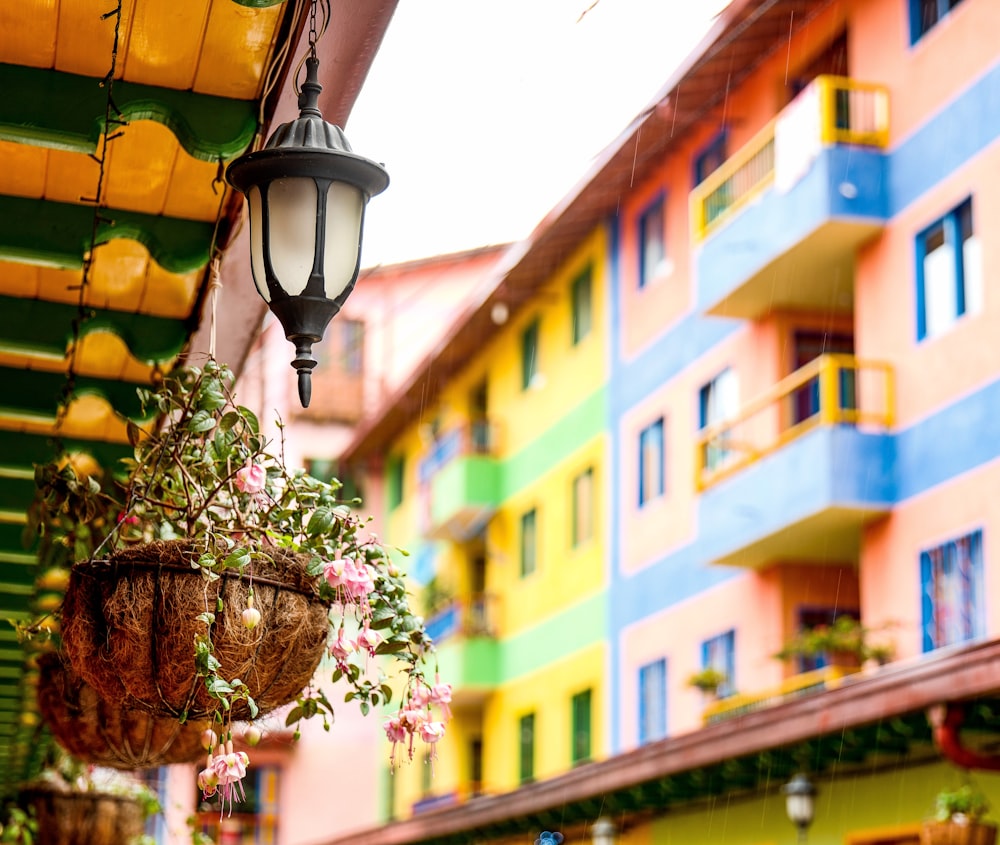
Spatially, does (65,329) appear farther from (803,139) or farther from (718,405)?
(718,405)

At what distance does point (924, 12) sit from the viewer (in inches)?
591

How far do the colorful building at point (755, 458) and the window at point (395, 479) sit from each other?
5398 mm

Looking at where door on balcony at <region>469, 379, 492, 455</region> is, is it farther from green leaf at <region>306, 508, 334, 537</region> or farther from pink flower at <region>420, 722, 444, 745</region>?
Answer: green leaf at <region>306, 508, 334, 537</region>

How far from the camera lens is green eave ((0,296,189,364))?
5.64 m

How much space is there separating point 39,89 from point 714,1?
6.40ft

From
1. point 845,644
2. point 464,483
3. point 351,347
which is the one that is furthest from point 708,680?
point 351,347

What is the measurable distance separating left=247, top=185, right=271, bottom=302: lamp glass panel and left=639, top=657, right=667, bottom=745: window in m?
15.6

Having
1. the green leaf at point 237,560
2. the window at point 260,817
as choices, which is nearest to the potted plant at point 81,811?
the green leaf at point 237,560

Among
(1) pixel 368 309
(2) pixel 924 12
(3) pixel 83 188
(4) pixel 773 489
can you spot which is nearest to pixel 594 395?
(4) pixel 773 489

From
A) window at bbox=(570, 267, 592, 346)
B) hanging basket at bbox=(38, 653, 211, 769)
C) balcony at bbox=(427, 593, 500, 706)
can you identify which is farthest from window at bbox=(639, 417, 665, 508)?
hanging basket at bbox=(38, 653, 211, 769)

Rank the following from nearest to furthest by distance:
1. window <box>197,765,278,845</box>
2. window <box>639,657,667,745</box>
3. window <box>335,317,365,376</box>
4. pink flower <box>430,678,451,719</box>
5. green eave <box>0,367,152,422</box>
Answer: pink flower <box>430,678,451,719</box> < green eave <box>0,367,152,422</box> < window <box>639,657,667,745</box> < window <box>197,765,278,845</box> < window <box>335,317,365,376</box>

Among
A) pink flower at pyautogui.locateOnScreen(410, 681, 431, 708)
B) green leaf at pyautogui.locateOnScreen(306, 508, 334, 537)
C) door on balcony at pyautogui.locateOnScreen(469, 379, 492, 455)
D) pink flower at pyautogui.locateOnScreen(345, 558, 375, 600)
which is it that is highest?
door on balcony at pyautogui.locateOnScreen(469, 379, 492, 455)

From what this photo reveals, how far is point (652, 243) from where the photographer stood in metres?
20.1

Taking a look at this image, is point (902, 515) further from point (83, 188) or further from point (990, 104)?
point (83, 188)
